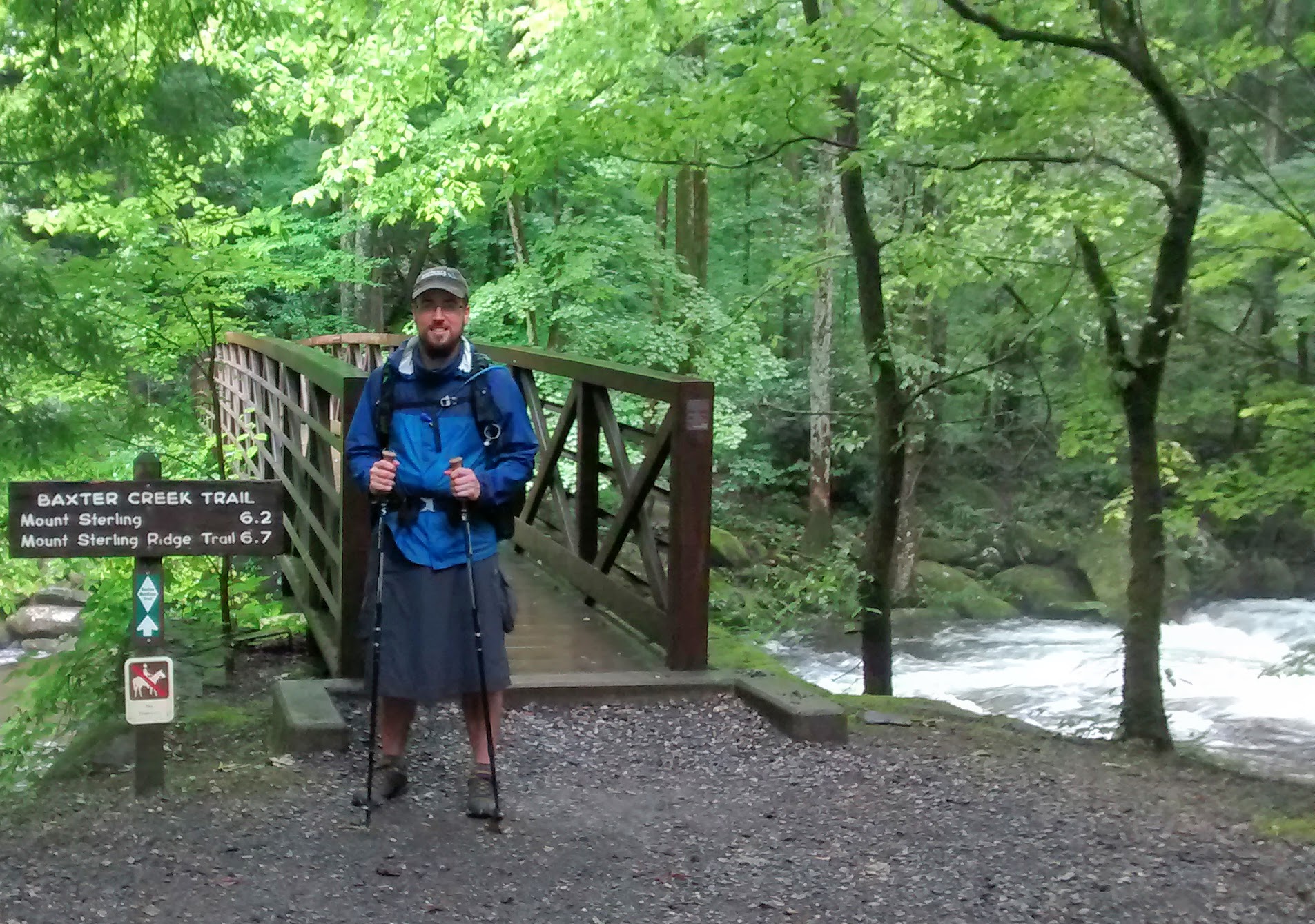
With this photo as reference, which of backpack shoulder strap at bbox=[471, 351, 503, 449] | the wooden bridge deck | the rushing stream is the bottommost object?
the rushing stream

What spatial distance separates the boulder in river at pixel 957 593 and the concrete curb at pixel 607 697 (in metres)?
12.5

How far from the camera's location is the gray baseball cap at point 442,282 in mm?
3715

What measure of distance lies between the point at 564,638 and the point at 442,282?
2.98 m

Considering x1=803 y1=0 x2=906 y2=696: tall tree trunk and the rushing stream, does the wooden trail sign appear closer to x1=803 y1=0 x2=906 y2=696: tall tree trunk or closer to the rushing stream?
x1=803 y1=0 x2=906 y2=696: tall tree trunk

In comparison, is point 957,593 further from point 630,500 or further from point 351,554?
point 351,554

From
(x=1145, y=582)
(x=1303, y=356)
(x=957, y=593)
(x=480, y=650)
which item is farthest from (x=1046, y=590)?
(x=480, y=650)

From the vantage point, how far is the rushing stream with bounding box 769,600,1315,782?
39.0ft

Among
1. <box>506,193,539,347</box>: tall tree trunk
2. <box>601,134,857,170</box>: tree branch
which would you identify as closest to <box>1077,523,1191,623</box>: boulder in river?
<box>506,193,539,347</box>: tall tree trunk

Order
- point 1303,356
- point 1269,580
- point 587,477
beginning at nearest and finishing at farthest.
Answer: point 587,477 < point 1303,356 < point 1269,580

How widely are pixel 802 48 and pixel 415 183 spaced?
669 centimetres

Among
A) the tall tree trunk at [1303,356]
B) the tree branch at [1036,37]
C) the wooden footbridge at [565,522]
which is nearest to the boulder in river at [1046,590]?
the tall tree trunk at [1303,356]

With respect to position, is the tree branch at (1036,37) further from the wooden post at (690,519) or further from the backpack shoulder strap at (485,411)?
the backpack shoulder strap at (485,411)

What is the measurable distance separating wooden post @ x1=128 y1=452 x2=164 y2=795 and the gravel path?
100 millimetres

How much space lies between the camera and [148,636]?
3852 millimetres
